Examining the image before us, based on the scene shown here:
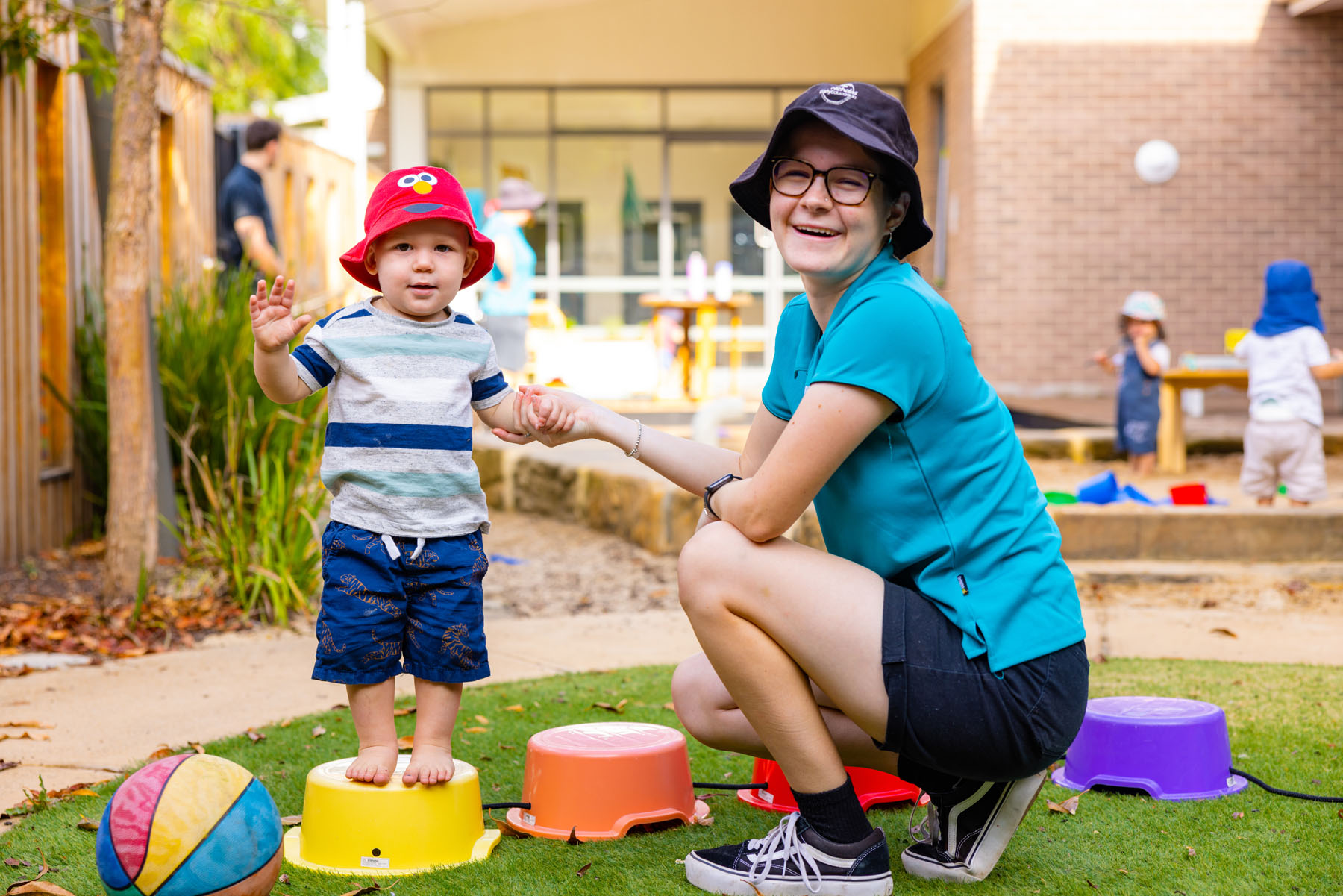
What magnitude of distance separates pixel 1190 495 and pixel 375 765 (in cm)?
477

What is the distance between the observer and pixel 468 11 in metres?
15.5

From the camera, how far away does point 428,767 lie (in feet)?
8.33

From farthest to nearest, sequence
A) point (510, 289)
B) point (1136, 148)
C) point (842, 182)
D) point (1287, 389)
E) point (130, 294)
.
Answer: point (1136, 148) → point (510, 289) → point (1287, 389) → point (130, 294) → point (842, 182)

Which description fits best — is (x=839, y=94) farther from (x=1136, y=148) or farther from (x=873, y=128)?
(x=1136, y=148)

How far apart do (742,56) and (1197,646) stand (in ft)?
42.3

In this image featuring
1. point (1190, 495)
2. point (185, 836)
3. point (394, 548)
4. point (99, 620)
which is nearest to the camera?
point (185, 836)

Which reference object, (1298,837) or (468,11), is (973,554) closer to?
(1298,837)

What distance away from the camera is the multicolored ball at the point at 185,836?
2.10 meters

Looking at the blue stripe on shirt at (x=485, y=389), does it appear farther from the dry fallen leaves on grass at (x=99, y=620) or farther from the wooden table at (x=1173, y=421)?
the wooden table at (x=1173, y=421)

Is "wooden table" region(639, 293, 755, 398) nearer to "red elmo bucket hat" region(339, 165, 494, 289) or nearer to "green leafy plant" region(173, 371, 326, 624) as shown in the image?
"green leafy plant" region(173, 371, 326, 624)

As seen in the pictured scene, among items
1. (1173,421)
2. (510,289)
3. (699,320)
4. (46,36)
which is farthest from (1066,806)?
(699,320)

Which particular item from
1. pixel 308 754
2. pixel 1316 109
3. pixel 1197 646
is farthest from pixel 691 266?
pixel 308 754

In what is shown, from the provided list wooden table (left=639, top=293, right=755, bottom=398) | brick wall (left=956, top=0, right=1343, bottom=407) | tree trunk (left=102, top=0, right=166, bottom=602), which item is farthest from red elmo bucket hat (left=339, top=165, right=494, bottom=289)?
brick wall (left=956, top=0, right=1343, bottom=407)

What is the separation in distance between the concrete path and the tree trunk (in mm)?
536
